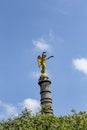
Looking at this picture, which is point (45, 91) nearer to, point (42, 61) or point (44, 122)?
point (42, 61)

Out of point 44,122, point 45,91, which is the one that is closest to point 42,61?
point 45,91

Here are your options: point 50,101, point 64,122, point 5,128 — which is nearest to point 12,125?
point 5,128

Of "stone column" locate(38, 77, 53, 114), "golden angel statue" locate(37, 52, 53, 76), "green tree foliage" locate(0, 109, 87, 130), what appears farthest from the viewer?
"golden angel statue" locate(37, 52, 53, 76)

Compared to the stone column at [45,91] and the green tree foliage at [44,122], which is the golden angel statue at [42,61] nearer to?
the stone column at [45,91]

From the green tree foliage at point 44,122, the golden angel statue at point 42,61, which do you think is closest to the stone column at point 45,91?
the golden angel statue at point 42,61

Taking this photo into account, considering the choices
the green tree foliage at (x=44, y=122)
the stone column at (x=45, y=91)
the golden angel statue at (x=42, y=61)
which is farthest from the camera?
the golden angel statue at (x=42, y=61)

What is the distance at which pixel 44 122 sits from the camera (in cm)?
3662

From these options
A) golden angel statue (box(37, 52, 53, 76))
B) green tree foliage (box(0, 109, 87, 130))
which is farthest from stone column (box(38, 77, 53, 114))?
green tree foliage (box(0, 109, 87, 130))

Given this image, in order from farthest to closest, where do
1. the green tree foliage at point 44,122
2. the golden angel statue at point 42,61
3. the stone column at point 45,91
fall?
the golden angel statue at point 42,61, the stone column at point 45,91, the green tree foliage at point 44,122

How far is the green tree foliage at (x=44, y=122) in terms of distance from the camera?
1385 inches

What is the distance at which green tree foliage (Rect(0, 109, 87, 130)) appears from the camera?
35188mm

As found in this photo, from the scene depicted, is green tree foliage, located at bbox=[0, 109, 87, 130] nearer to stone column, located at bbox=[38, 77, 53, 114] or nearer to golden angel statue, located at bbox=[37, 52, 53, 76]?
stone column, located at bbox=[38, 77, 53, 114]

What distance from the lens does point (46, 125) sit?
119ft

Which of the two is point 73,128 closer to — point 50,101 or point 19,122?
point 19,122
